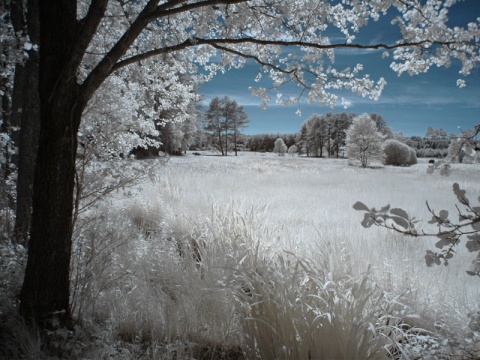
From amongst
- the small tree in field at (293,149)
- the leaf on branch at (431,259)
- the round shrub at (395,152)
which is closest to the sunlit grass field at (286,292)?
the leaf on branch at (431,259)

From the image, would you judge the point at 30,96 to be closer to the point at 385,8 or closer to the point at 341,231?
the point at 385,8

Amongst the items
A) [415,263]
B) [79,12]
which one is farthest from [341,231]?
[79,12]

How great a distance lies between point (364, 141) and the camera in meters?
25.3

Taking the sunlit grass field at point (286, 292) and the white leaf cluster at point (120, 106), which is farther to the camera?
the white leaf cluster at point (120, 106)

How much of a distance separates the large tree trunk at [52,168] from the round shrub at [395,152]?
90.9 ft

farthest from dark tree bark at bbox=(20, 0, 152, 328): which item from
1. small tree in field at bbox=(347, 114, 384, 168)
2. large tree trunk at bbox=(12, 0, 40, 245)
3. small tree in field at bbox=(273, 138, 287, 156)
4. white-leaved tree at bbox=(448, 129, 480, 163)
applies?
small tree in field at bbox=(273, 138, 287, 156)

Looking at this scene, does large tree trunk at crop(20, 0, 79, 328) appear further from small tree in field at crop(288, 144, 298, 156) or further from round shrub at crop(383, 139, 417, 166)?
small tree in field at crop(288, 144, 298, 156)

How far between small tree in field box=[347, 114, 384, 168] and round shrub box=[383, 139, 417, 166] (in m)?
1.15

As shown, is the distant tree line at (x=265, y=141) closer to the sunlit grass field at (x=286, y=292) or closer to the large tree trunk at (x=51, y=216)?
the sunlit grass field at (x=286, y=292)

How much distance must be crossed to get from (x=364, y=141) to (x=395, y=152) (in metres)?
3.74

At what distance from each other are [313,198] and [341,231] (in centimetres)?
346

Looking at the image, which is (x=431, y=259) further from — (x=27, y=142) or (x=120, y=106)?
(x=120, y=106)

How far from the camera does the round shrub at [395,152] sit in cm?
2616

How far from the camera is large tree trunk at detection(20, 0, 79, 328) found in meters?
2.10
